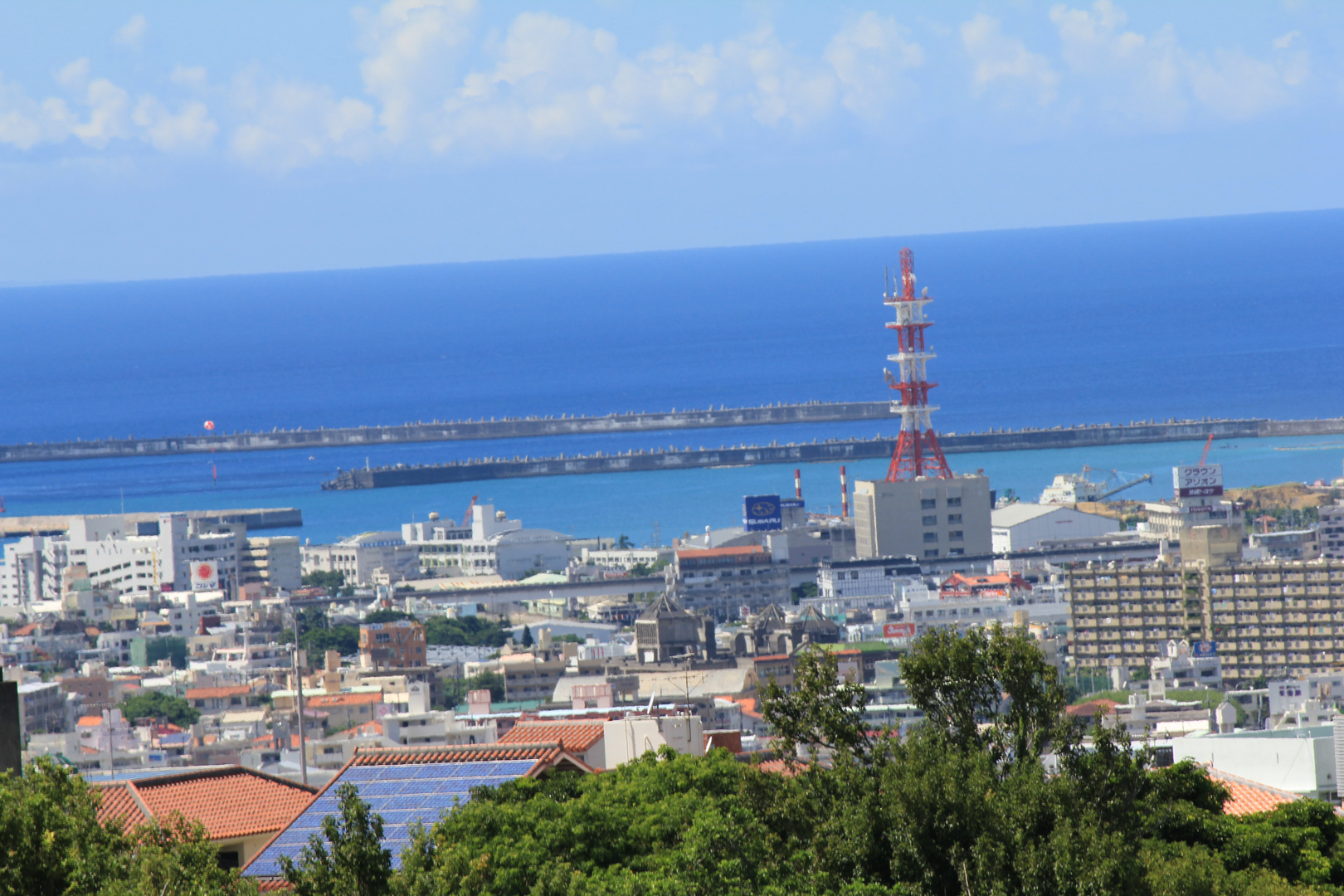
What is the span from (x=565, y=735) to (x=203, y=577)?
196 feet

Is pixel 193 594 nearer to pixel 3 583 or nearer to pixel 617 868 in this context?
pixel 3 583

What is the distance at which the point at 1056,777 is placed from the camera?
11109 millimetres

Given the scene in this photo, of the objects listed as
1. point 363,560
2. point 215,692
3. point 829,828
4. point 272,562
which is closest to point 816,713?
point 829,828

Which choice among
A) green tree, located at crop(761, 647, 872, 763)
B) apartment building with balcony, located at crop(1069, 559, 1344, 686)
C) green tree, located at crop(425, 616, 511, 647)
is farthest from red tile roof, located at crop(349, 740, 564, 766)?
green tree, located at crop(425, 616, 511, 647)

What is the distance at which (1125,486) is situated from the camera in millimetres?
84750

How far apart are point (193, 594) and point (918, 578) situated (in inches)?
862

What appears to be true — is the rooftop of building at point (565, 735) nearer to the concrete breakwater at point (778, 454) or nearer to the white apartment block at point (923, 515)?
the white apartment block at point (923, 515)

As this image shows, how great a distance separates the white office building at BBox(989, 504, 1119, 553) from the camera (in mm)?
73312

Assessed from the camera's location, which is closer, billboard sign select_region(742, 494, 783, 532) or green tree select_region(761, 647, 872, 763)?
green tree select_region(761, 647, 872, 763)

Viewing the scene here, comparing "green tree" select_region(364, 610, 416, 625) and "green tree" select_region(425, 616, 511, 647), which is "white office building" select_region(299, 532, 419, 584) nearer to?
"green tree" select_region(364, 610, 416, 625)

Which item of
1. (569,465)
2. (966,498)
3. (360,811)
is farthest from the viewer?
(569,465)

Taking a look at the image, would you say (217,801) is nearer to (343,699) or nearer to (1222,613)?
(343,699)

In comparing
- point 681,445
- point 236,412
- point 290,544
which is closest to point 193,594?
point 290,544

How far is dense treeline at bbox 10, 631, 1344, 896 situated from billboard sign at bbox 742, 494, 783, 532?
60188 millimetres
